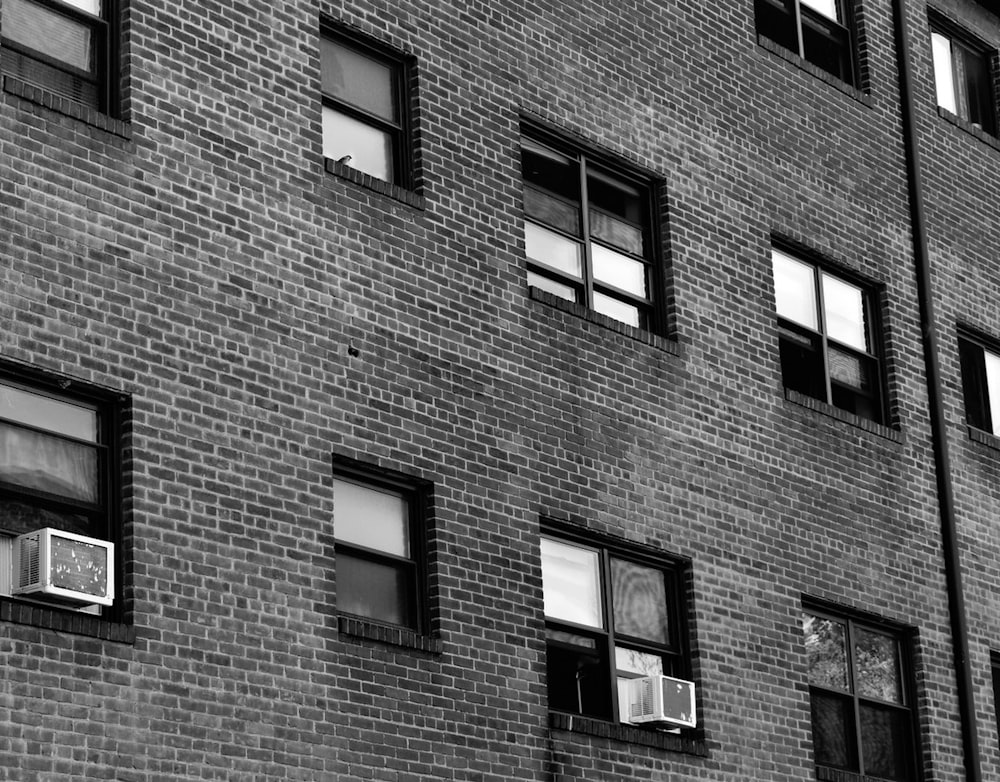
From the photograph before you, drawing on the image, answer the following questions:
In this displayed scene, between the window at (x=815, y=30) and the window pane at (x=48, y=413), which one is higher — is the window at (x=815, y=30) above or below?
above

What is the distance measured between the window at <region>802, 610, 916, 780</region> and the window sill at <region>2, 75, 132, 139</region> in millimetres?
8272

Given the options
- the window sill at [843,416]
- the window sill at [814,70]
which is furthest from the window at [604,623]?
the window sill at [814,70]

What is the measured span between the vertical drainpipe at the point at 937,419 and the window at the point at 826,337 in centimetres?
68

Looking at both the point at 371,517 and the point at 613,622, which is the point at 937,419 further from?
the point at 371,517

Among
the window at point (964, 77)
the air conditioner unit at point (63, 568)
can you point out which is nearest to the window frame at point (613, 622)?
the air conditioner unit at point (63, 568)

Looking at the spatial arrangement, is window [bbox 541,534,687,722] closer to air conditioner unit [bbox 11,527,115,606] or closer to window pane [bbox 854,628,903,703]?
window pane [bbox 854,628,903,703]

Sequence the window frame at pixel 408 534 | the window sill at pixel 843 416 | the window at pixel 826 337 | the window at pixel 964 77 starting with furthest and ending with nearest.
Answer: the window at pixel 964 77
the window at pixel 826 337
the window sill at pixel 843 416
the window frame at pixel 408 534

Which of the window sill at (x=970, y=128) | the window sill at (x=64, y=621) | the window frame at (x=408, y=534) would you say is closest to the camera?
the window sill at (x=64, y=621)

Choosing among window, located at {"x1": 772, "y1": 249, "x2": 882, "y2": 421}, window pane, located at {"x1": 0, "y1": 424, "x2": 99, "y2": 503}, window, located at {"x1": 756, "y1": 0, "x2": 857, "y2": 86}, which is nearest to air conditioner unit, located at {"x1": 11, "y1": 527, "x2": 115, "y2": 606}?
window pane, located at {"x1": 0, "y1": 424, "x2": 99, "y2": 503}

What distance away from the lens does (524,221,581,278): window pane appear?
17.6 m

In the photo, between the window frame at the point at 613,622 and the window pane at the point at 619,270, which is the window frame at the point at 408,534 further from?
the window pane at the point at 619,270

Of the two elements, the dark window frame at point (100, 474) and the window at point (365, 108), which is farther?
the window at point (365, 108)

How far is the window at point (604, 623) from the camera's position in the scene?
16.6 m

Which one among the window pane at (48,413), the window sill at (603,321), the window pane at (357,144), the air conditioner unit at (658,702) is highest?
the window pane at (357,144)
